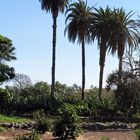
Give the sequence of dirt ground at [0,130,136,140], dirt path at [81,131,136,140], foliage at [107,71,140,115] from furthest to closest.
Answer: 1. foliage at [107,71,140,115]
2. dirt path at [81,131,136,140]
3. dirt ground at [0,130,136,140]

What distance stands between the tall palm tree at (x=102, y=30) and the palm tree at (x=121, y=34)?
53 centimetres

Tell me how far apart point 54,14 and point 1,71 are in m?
9.08

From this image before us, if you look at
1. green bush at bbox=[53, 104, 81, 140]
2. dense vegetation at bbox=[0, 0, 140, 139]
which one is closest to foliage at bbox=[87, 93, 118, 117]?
dense vegetation at bbox=[0, 0, 140, 139]

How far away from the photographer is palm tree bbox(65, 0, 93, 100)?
2351 inches

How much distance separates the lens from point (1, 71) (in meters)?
55.2

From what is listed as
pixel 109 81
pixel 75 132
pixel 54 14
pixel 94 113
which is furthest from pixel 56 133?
pixel 54 14

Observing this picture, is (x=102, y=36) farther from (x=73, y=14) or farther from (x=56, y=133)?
Answer: (x=56, y=133)

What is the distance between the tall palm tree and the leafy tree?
29.5ft

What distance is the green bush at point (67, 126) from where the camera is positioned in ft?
92.0

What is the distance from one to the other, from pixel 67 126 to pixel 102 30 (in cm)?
3063

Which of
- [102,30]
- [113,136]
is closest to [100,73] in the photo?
[102,30]

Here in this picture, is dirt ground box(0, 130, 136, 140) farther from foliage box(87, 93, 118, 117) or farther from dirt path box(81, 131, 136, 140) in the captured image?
foliage box(87, 93, 118, 117)

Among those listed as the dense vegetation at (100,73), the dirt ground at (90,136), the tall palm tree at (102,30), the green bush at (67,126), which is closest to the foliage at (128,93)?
the dense vegetation at (100,73)

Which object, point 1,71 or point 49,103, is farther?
point 1,71
